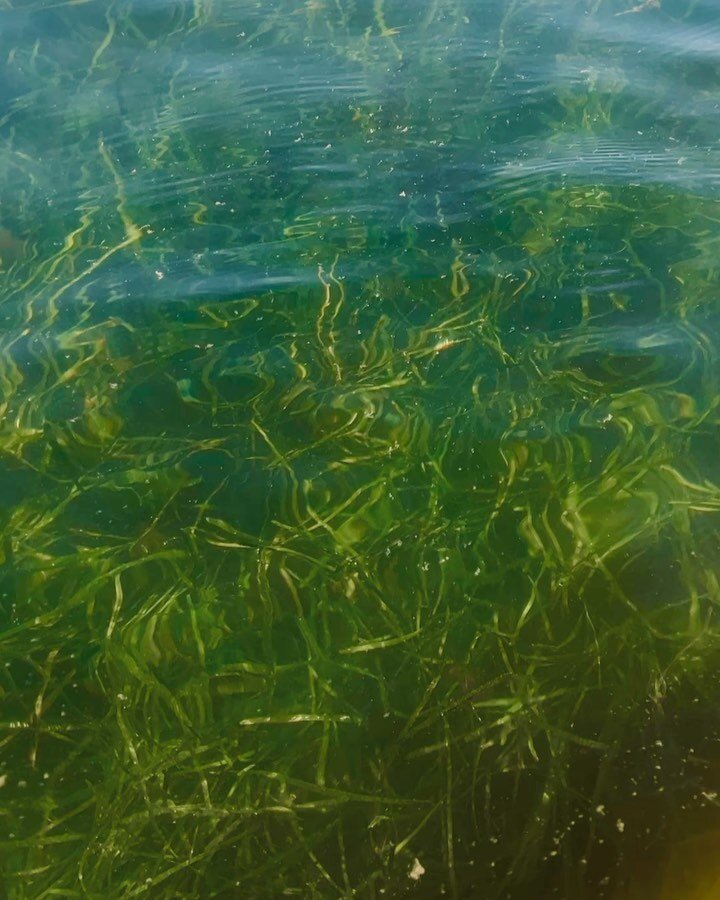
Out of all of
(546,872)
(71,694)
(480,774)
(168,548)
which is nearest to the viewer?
(546,872)

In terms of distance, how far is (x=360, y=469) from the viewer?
7.18ft

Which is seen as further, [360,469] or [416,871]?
[360,469]

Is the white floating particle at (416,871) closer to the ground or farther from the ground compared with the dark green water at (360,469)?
closer to the ground

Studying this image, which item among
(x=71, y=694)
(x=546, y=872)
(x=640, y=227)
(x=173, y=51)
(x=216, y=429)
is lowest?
(x=546, y=872)

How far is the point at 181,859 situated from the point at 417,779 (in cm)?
50

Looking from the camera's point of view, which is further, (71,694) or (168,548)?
(168,548)

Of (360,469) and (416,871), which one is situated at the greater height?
(360,469)

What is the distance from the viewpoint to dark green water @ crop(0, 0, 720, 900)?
65.2 inches

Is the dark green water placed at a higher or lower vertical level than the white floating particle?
higher

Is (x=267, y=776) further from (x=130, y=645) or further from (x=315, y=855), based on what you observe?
(x=130, y=645)

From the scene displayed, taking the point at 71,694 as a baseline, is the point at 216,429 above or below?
above

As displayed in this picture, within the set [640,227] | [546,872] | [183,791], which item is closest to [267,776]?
[183,791]

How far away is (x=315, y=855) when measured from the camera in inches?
63.1

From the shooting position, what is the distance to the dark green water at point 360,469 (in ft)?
5.43
